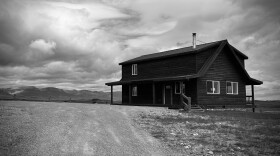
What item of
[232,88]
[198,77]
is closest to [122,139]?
[198,77]

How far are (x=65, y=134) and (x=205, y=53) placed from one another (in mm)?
21974

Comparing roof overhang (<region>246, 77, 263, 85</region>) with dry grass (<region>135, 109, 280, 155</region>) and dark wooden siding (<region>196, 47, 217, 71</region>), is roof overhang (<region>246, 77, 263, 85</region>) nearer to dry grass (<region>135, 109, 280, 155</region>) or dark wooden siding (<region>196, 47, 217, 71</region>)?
dark wooden siding (<region>196, 47, 217, 71</region>)

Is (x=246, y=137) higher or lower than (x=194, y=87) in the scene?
lower

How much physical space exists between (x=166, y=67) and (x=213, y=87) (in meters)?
5.72

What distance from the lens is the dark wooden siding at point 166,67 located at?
2950cm

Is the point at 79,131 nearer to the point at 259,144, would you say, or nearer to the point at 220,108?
the point at 259,144

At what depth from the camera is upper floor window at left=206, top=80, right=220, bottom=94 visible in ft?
96.6

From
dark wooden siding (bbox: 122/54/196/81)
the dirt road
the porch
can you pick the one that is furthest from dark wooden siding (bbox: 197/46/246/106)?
the dirt road

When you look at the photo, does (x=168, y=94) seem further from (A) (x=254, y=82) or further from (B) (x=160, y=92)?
(A) (x=254, y=82)

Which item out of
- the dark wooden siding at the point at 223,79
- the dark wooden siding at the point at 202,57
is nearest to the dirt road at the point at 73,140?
the dark wooden siding at the point at 223,79

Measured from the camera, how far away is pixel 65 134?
10625mm

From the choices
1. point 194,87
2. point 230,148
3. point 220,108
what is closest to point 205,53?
point 194,87

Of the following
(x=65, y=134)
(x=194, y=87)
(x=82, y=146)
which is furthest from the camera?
(x=194, y=87)

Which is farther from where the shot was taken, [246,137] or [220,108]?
[220,108]
